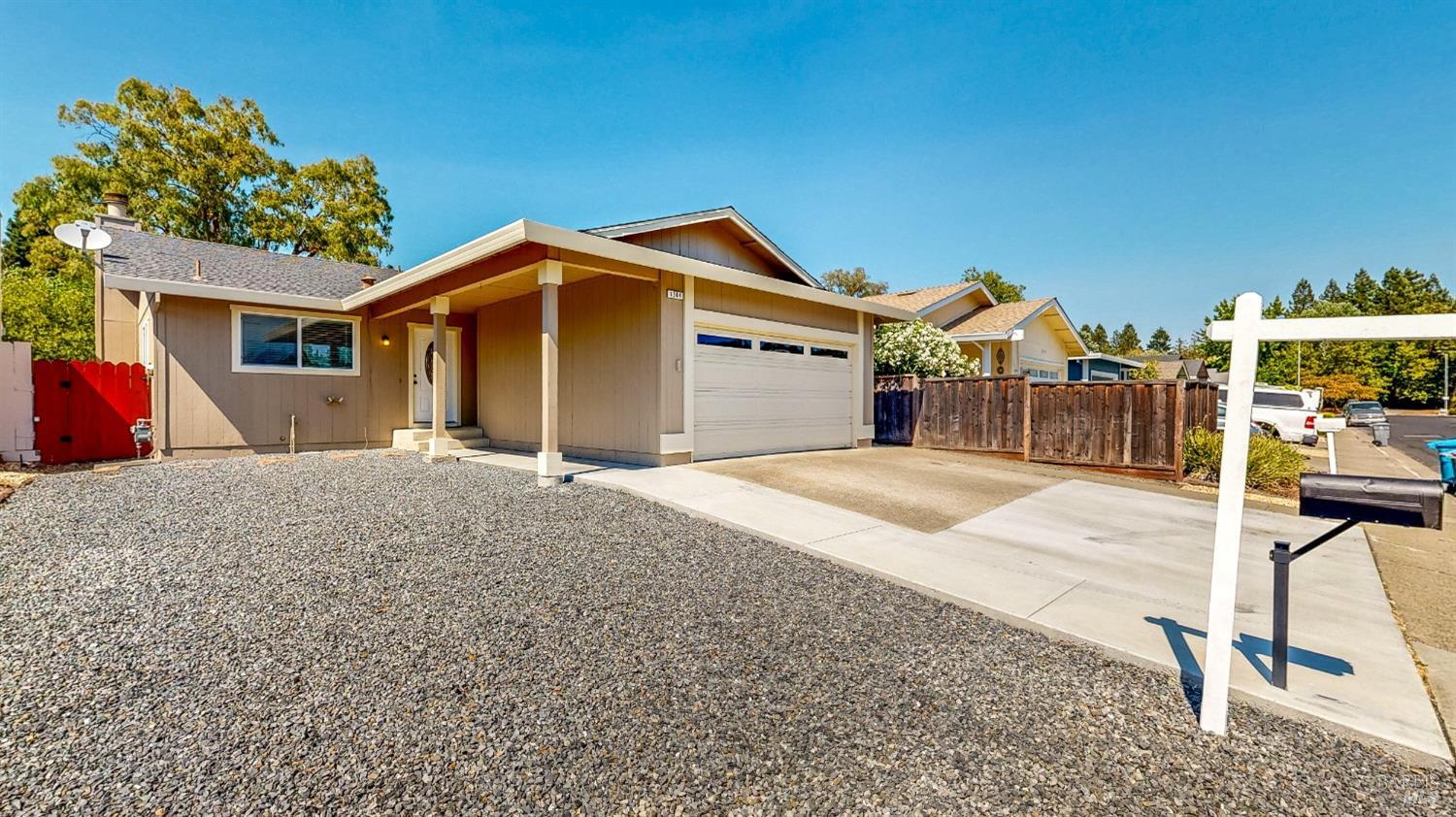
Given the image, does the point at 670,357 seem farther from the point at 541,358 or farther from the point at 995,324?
the point at 995,324

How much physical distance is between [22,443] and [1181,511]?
608 inches

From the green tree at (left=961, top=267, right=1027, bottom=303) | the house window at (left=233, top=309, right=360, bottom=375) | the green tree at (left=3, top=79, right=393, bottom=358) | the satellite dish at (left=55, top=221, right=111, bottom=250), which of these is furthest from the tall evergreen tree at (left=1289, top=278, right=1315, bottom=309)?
the satellite dish at (left=55, top=221, right=111, bottom=250)

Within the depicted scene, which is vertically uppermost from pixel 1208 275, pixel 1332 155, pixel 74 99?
pixel 74 99

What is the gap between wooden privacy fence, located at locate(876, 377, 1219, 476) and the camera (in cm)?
891

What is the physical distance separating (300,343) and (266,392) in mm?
1058

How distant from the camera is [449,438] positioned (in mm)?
10609

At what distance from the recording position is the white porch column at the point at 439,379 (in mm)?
8906

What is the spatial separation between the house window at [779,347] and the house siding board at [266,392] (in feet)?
20.5

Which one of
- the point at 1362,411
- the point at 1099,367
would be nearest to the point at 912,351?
the point at 1099,367

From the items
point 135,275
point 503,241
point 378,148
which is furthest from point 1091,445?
point 378,148

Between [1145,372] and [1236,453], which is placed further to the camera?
[1145,372]

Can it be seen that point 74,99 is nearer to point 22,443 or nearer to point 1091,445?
point 22,443

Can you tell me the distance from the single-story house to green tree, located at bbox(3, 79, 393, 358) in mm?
11574

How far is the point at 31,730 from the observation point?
83.8 inches
